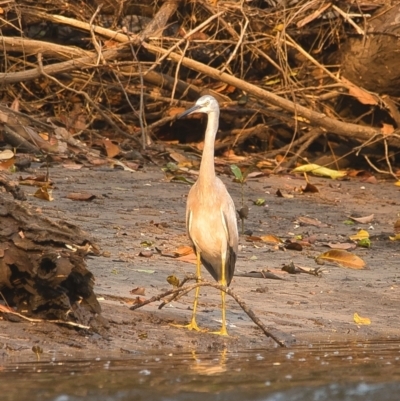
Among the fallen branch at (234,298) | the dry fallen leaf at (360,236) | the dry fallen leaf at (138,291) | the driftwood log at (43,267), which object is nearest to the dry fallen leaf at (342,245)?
the dry fallen leaf at (360,236)

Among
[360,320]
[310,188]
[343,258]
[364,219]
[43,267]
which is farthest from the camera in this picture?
[310,188]

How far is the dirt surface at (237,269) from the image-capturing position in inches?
249

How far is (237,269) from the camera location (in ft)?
26.9

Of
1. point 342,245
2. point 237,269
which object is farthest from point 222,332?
point 342,245

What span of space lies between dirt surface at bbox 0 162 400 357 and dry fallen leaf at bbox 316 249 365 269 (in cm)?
6

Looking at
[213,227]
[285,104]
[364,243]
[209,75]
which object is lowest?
[364,243]

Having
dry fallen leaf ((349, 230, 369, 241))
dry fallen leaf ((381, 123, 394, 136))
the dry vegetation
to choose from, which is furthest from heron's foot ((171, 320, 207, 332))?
dry fallen leaf ((381, 123, 394, 136))

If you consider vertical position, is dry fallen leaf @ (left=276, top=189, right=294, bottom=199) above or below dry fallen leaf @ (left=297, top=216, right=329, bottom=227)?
above

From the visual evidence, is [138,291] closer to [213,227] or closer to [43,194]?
[213,227]

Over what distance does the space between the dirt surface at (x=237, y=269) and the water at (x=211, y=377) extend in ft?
1.23

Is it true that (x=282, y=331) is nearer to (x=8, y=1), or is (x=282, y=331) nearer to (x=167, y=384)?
(x=167, y=384)

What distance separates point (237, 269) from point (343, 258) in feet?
3.09

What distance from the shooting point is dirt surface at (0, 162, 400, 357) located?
249 inches

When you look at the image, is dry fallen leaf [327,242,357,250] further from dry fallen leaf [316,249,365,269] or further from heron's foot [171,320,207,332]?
heron's foot [171,320,207,332]
